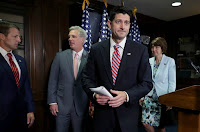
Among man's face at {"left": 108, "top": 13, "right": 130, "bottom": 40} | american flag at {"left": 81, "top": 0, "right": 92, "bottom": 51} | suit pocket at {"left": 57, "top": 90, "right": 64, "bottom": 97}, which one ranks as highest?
american flag at {"left": 81, "top": 0, "right": 92, "bottom": 51}

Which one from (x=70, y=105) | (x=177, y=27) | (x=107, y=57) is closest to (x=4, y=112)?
(x=70, y=105)

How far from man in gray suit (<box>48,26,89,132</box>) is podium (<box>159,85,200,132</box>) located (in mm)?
1548

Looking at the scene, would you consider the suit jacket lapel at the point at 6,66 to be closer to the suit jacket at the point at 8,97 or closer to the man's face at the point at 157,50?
the suit jacket at the point at 8,97

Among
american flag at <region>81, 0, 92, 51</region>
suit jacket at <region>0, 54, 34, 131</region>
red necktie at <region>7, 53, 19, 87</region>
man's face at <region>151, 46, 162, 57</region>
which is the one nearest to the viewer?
suit jacket at <region>0, 54, 34, 131</region>

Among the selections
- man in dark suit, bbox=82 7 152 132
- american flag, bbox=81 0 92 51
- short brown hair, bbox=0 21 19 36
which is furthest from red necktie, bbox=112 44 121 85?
american flag, bbox=81 0 92 51

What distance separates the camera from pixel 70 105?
2248mm

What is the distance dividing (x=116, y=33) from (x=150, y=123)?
168 cm

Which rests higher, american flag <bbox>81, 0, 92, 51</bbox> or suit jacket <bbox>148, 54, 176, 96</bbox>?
american flag <bbox>81, 0, 92, 51</bbox>

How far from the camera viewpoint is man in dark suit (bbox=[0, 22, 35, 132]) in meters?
1.72

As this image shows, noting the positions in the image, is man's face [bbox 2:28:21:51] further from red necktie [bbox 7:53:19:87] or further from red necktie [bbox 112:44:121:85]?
red necktie [bbox 112:44:121:85]

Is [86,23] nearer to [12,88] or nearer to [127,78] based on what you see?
[12,88]

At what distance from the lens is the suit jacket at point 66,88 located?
2258mm

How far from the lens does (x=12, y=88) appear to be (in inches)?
69.9

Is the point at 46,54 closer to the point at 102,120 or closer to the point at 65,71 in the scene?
the point at 65,71
